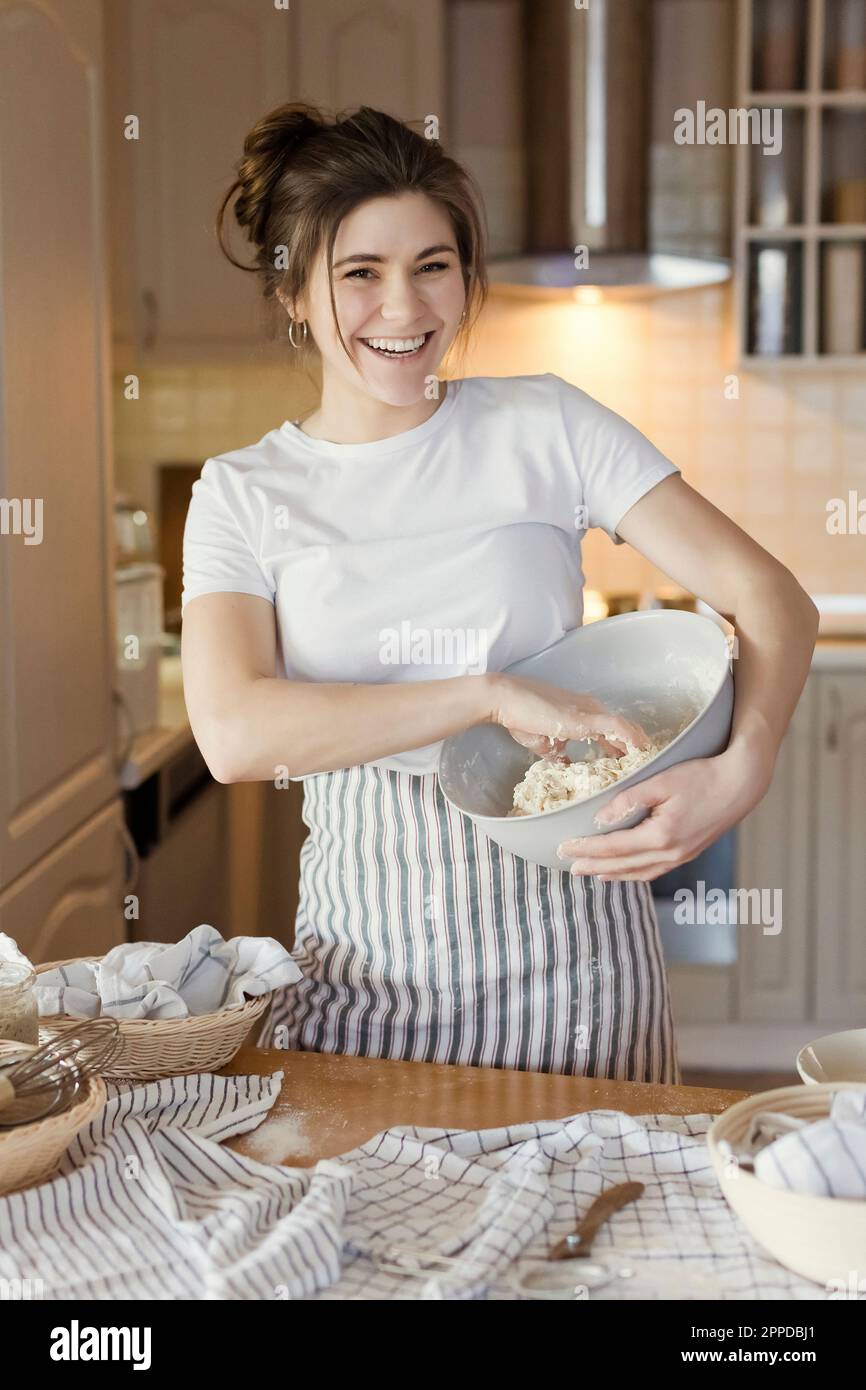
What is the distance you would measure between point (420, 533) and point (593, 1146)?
0.60 metres

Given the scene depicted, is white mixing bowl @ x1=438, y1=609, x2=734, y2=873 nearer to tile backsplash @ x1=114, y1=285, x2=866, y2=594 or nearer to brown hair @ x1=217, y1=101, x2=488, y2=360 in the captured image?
brown hair @ x1=217, y1=101, x2=488, y2=360

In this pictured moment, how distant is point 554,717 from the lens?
1.10 m

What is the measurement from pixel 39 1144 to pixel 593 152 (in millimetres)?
2596

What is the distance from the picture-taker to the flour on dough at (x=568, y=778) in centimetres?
110

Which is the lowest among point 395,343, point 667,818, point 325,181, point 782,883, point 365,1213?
point 782,883

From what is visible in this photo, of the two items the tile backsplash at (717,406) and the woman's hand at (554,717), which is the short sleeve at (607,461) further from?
the tile backsplash at (717,406)

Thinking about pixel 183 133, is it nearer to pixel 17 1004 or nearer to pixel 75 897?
pixel 75 897

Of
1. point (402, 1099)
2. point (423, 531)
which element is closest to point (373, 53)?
point (423, 531)

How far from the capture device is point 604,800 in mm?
1002

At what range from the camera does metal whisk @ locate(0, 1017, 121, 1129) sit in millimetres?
908

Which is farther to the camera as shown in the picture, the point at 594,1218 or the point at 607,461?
the point at 607,461

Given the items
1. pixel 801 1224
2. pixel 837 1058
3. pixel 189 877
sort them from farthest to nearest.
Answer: pixel 189 877
pixel 837 1058
pixel 801 1224

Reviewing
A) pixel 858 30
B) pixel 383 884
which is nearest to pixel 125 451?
pixel 858 30

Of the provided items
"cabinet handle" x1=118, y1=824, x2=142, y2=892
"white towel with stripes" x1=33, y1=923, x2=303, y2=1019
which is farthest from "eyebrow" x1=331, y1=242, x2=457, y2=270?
"cabinet handle" x1=118, y1=824, x2=142, y2=892
